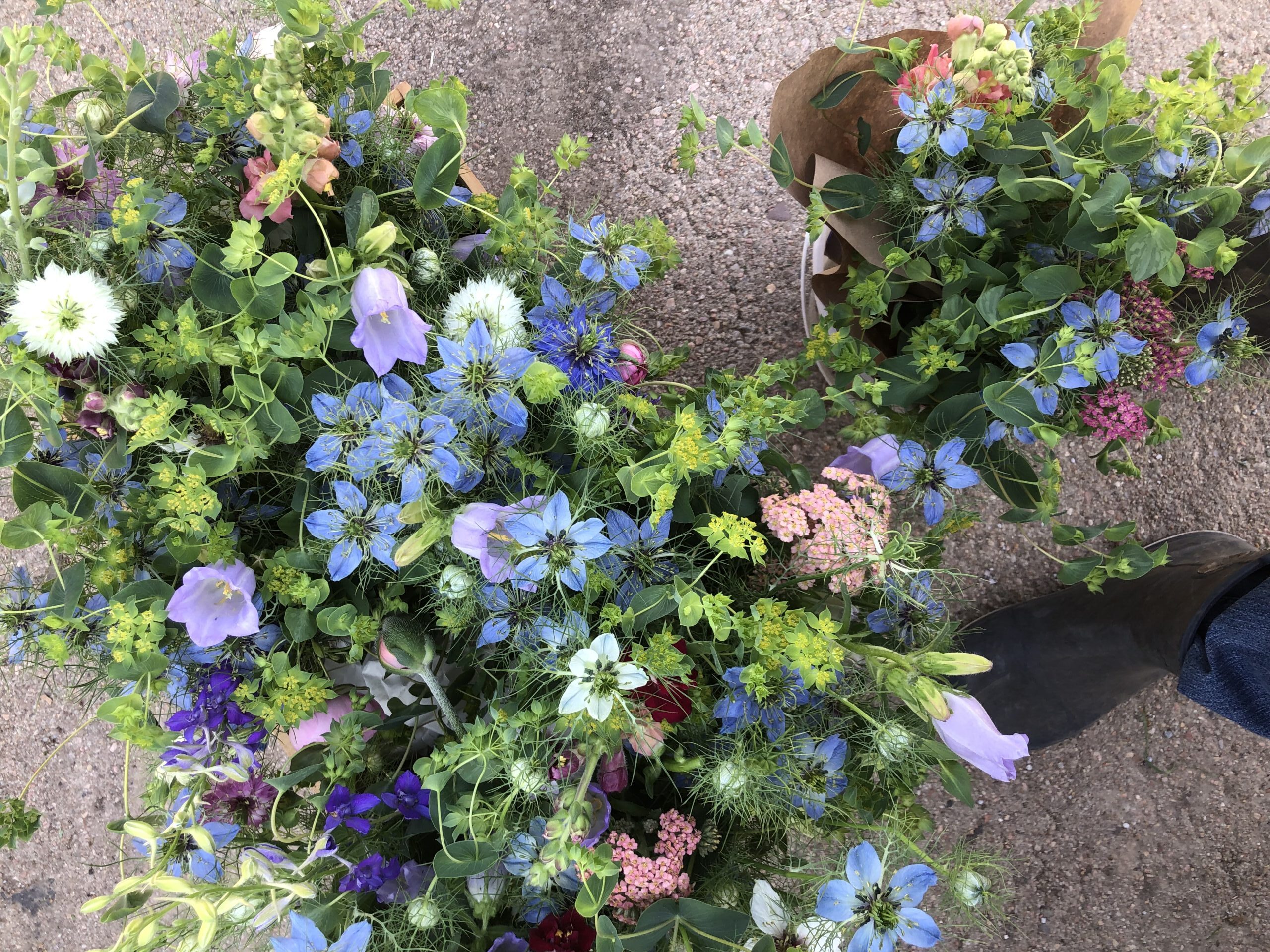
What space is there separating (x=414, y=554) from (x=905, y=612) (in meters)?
0.55

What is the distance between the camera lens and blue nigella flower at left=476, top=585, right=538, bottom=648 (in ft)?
2.58

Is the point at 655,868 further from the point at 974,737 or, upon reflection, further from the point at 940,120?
the point at 940,120

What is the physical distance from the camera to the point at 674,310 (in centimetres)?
147

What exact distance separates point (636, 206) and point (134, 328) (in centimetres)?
90

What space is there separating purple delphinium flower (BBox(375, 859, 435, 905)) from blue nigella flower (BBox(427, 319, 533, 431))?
1.65 feet

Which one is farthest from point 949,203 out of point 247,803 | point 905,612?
point 247,803

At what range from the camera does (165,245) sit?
792 millimetres

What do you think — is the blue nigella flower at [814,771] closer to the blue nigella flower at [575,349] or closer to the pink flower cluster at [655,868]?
the pink flower cluster at [655,868]

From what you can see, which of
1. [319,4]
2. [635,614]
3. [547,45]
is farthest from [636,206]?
[635,614]

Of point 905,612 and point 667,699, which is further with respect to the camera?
point 905,612

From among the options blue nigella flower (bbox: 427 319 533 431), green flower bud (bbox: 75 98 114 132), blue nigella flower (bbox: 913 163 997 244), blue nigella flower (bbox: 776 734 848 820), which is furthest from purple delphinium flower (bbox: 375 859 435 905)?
blue nigella flower (bbox: 913 163 997 244)

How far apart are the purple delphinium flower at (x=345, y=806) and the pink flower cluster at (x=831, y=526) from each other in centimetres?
49

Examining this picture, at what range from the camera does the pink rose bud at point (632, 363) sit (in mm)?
902

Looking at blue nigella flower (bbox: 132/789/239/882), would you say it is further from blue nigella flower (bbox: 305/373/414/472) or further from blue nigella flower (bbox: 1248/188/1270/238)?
blue nigella flower (bbox: 1248/188/1270/238)
